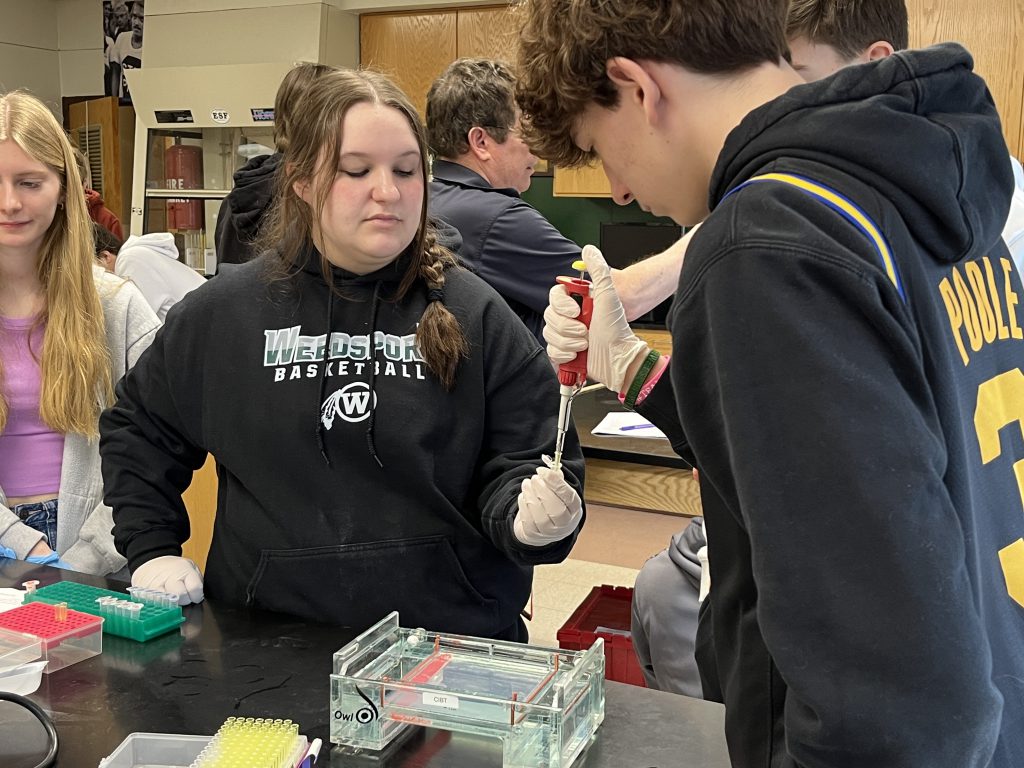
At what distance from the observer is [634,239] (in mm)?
5082

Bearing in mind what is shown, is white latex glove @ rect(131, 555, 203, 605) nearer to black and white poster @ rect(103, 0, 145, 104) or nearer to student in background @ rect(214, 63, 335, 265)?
student in background @ rect(214, 63, 335, 265)

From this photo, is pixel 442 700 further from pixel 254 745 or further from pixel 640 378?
pixel 640 378

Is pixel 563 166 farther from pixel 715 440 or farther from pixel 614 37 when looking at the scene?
pixel 715 440

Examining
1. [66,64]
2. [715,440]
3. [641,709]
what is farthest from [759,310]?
[66,64]

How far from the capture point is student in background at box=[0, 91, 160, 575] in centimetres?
185

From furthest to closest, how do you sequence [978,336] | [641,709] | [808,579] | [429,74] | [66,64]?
[66,64]
[429,74]
[641,709]
[978,336]
[808,579]

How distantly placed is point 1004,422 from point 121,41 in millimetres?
6585

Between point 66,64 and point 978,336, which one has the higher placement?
point 66,64

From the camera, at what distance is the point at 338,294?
59.9 inches

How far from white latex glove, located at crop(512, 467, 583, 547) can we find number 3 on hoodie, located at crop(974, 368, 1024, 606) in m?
0.61

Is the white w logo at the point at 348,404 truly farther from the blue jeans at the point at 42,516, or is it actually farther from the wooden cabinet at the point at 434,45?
the wooden cabinet at the point at 434,45

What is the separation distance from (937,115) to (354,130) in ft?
3.26

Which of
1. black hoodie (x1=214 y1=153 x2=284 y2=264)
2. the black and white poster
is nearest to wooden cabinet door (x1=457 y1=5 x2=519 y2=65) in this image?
the black and white poster

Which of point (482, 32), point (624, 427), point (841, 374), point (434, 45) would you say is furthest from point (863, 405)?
point (434, 45)
